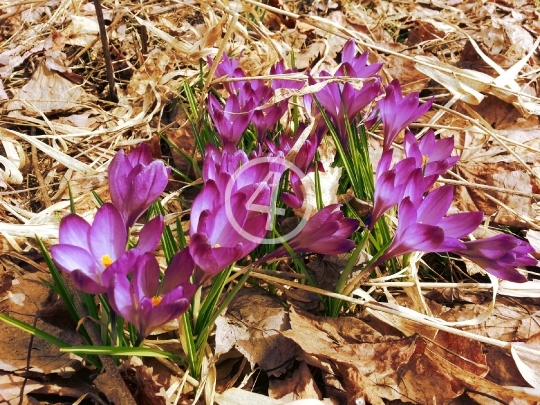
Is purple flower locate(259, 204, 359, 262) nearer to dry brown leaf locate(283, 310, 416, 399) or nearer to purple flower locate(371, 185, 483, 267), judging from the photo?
purple flower locate(371, 185, 483, 267)

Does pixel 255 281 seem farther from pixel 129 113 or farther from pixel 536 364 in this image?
pixel 129 113

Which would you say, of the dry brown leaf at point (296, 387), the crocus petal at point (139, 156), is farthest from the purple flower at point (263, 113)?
the dry brown leaf at point (296, 387)

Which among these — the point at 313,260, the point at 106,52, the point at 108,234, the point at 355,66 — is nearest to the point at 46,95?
the point at 106,52

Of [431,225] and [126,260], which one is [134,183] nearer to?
[126,260]

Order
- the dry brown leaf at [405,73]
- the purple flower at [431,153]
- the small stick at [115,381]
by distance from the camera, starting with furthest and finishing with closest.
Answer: the dry brown leaf at [405,73]
the purple flower at [431,153]
the small stick at [115,381]

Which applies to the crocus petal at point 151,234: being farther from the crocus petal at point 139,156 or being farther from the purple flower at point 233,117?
the purple flower at point 233,117

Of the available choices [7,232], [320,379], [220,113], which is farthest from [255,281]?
[7,232]
